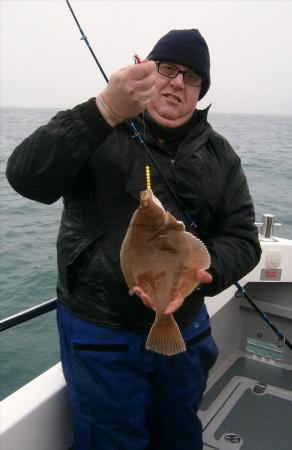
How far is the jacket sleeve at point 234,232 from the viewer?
2.30 m

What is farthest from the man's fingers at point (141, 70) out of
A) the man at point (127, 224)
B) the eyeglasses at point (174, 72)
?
the eyeglasses at point (174, 72)

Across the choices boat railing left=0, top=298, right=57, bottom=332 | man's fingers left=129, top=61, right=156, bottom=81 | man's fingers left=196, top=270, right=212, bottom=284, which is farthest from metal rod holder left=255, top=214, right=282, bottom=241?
man's fingers left=129, top=61, right=156, bottom=81

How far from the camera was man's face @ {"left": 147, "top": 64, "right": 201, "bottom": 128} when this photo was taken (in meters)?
2.31

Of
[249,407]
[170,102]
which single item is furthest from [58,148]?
[249,407]

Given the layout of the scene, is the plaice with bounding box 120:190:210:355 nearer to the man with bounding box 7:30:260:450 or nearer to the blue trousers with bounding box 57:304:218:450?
the man with bounding box 7:30:260:450

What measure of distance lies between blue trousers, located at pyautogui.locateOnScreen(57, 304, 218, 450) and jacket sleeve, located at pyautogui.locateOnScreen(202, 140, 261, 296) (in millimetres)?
382

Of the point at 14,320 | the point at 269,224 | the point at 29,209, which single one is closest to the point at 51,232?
the point at 29,209

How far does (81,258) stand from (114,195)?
12.3 inches

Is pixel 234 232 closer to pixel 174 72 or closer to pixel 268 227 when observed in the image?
pixel 174 72

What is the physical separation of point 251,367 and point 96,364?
2.59m

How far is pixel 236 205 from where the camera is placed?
2.39 metres

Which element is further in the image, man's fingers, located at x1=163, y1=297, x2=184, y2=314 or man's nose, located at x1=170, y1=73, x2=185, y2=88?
man's nose, located at x1=170, y1=73, x2=185, y2=88

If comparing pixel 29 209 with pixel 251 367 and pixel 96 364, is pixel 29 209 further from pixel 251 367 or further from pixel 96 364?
pixel 96 364

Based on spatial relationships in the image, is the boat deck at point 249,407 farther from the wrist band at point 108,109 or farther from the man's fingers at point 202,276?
the wrist band at point 108,109
